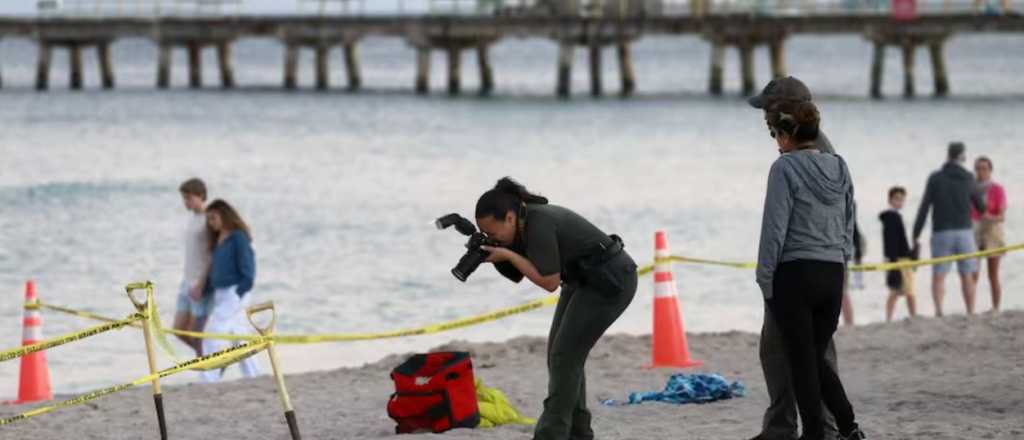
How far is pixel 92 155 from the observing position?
4516cm

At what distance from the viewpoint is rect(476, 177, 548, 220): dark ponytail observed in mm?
6859

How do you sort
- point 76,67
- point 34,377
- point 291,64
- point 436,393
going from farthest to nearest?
point 76,67, point 291,64, point 34,377, point 436,393

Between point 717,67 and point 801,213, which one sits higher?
point 801,213

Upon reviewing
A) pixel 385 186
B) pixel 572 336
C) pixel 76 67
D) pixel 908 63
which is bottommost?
pixel 385 186

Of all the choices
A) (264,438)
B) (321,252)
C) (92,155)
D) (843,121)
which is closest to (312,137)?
(92,155)

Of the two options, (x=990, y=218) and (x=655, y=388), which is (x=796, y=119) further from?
(x=990, y=218)

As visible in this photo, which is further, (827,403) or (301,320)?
(301,320)

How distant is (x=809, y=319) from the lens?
22.5 feet

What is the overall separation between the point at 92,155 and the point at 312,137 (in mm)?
7751

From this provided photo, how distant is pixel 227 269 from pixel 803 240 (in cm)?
527

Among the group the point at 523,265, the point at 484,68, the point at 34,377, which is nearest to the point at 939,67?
the point at 484,68

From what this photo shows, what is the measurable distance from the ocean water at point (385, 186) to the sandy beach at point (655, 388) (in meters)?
2.73

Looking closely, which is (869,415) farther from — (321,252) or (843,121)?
(843,121)

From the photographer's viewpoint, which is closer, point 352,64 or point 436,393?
point 436,393
